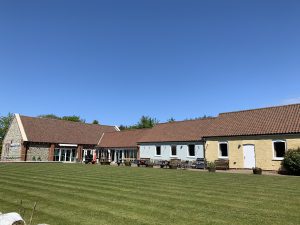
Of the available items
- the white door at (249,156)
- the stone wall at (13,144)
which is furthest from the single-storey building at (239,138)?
the stone wall at (13,144)

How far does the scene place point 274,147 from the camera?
28.1m

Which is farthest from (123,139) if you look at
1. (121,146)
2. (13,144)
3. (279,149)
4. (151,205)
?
(151,205)

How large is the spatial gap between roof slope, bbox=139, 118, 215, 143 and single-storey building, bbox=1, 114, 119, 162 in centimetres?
1375

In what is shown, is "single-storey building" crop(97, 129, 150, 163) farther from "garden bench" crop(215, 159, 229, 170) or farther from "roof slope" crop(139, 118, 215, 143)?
"garden bench" crop(215, 159, 229, 170)

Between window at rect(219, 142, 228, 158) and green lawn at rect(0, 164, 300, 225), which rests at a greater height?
window at rect(219, 142, 228, 158)

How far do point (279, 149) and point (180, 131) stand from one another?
14.9 metres

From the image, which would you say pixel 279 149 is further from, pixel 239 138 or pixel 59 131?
pixel 59 131

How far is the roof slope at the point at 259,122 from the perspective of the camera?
92.2 ft

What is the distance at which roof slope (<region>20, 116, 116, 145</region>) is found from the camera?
1855 inches

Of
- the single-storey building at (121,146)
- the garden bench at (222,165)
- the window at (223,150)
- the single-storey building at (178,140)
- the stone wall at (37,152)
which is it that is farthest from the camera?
the single-storey building at (121,146)

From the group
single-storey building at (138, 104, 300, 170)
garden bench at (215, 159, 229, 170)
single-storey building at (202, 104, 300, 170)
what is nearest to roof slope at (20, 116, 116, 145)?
single-storey building at (138, 104, 300, 170)

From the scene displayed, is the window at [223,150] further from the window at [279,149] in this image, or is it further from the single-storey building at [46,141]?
the single-storey building at [46,141]

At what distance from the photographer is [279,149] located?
27.9 meters

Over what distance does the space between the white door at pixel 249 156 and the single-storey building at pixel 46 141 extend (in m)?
30.4
